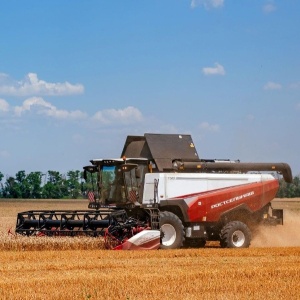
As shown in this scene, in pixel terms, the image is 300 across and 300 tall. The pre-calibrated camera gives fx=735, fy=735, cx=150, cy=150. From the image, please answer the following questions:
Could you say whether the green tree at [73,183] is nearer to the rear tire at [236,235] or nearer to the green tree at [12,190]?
the green tree at [12,190]

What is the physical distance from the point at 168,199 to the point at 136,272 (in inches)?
251

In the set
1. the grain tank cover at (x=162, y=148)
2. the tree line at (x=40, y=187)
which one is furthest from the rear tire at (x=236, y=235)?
the tree line at (x=40, y=187)

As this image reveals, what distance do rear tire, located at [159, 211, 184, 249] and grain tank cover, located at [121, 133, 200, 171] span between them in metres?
1.38

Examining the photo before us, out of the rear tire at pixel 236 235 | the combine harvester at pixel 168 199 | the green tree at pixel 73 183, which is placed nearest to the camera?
the combine harvester at pixel 168 199

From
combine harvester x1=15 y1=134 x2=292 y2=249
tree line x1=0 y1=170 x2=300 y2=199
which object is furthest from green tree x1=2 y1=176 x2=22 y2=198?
combine harvester x1=15 y1=134 x2=292 y2=249

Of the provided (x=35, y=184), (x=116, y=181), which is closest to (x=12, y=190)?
(x=35, y=184)

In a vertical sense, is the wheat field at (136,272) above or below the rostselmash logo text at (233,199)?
below

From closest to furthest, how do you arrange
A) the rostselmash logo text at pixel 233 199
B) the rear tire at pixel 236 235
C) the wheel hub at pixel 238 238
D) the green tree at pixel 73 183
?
the rear tire at pixel 236 235 < the wheel hub at pixel 238 238 < the rostselmash logo text at pixel 233 199 < the green tree at pixel 73 183

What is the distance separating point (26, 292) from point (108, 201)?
357 inches

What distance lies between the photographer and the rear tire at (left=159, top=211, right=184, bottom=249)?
61.4 ft

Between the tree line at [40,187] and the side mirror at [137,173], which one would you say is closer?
the side mirror at [137,173]

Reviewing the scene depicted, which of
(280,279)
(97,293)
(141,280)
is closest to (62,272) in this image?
(141,280)

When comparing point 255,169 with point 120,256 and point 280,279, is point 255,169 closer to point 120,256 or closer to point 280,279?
point 120,256

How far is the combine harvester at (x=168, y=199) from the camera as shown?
18719 millimetres
